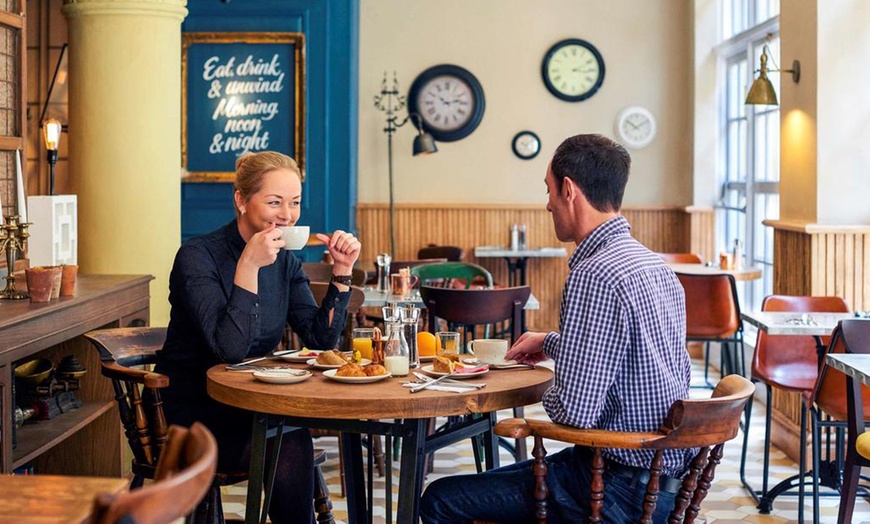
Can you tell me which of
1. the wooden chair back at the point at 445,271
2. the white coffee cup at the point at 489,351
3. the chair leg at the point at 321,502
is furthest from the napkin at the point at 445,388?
the wooden chair back at the point at 445,271

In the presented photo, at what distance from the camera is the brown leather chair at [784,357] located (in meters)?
5.03

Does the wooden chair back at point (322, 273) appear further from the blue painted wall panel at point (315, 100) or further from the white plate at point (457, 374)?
the white plate at point (457, 374)

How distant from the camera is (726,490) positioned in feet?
17.2

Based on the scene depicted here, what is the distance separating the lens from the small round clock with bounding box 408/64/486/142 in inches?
381

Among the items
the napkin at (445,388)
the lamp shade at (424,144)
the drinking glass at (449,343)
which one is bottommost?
the napkin at (445,388)

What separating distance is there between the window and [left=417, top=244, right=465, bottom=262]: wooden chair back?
214 cm

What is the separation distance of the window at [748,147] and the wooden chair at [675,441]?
5205mm

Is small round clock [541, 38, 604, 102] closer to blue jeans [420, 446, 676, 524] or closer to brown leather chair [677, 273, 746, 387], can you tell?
brown leather chair [677, 273, 746, 387]

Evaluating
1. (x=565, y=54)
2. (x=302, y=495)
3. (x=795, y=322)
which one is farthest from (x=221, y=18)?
(x=302, y=495)

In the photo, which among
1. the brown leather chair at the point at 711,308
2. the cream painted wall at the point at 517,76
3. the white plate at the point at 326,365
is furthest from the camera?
the cream painted wall at the point at 517,76

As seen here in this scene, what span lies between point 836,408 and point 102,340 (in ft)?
8.91

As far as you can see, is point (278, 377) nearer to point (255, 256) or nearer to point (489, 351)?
point (255, 256)

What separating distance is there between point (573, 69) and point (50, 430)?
655 centimetres

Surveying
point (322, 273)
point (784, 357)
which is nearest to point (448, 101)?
point (322, 273)
